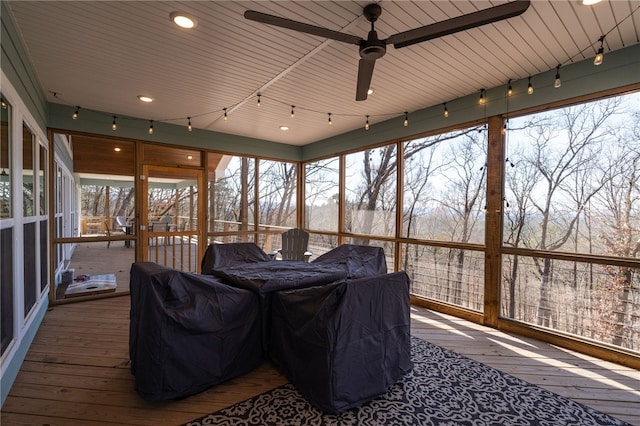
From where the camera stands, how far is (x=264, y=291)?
2438mm

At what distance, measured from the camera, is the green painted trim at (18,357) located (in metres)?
2.05

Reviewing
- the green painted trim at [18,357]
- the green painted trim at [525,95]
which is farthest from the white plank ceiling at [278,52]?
the green painted trim at [18,357]

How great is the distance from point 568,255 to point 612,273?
0.35 metres

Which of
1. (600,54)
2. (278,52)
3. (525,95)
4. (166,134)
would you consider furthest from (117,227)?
(600,54)

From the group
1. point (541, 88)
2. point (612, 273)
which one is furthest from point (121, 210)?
point (612, 273)

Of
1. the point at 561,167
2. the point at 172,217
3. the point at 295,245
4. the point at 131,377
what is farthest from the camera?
the point at 295,245

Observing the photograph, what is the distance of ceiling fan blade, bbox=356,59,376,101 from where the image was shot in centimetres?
224

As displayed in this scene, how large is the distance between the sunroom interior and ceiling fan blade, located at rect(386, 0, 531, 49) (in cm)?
33

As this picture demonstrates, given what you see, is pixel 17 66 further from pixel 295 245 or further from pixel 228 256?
pixel 295 245

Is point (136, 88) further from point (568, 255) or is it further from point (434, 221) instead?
point (568, 255)

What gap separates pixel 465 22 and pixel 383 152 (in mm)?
3208

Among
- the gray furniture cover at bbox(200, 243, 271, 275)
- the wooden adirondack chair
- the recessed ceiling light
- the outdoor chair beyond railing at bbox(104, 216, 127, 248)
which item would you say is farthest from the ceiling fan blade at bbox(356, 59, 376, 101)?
the outdoor chair beyond railing at bbox(104, 216, 127, 248)

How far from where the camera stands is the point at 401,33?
1.95 m

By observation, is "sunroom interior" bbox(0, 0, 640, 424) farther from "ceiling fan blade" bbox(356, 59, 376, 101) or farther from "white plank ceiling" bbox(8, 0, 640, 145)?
"ceiling fan blade" bbox(356, 59, 376, 101)
